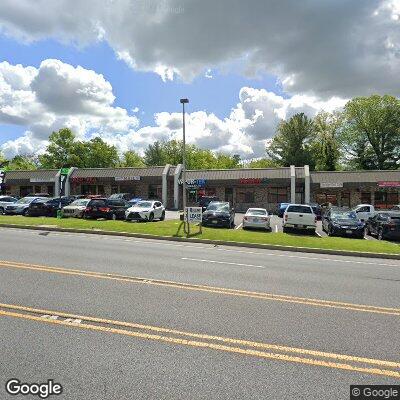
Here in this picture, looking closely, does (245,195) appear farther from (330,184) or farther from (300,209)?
(300,209)

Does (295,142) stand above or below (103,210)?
above

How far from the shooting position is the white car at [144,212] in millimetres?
25156

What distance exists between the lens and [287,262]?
11898mm

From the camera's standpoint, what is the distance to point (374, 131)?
200 ft

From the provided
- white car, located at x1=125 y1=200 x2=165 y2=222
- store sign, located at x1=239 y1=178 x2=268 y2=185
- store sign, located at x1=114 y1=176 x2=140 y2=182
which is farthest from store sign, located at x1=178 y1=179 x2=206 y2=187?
white car, located at x1=125 y1=200 x2=165 y2=222

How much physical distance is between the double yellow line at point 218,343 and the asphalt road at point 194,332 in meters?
0.01

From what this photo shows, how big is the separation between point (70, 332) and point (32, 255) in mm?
6824

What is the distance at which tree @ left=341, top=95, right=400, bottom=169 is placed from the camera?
59.5 m

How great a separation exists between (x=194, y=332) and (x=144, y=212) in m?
20.6

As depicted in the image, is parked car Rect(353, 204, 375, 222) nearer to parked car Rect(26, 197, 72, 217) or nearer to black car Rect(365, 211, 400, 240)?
black car Rect(365, 211, 400, 240)

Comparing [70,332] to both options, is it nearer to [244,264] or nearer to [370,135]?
[244,264]

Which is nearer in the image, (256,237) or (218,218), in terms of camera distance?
(256,237)

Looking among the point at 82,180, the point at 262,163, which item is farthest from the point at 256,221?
the point at 262,163

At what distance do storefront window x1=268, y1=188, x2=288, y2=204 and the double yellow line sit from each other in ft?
126
